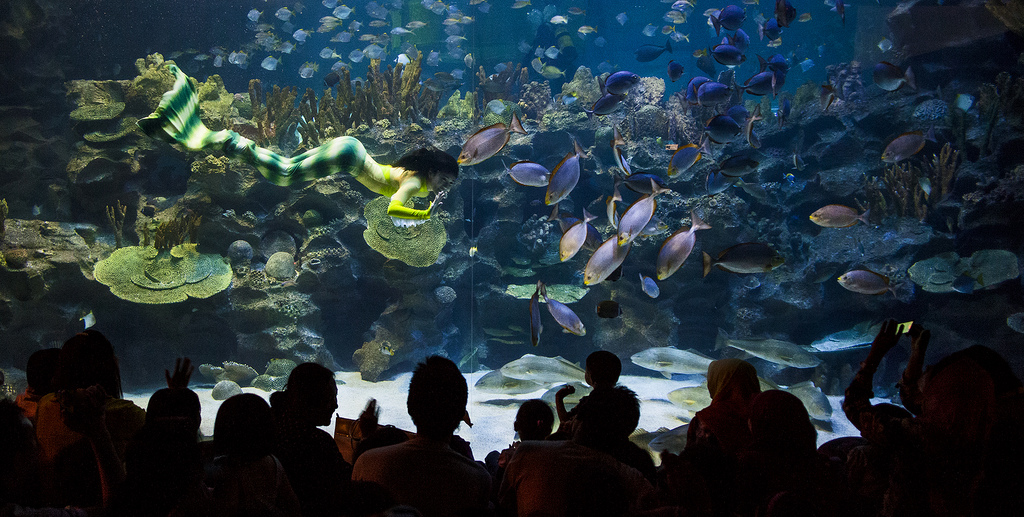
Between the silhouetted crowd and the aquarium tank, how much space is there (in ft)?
9.80

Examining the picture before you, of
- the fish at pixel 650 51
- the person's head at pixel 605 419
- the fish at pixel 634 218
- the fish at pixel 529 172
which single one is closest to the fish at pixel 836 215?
the fish at pixel 634 218

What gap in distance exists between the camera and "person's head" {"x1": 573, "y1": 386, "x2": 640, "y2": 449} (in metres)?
1.52

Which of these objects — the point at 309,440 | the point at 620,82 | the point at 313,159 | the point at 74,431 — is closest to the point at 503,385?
the point at 313,159

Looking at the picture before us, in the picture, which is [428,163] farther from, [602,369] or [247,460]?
[247,460]

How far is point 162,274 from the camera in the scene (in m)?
6.00

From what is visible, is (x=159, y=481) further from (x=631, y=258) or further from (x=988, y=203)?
(x=988, y=203)

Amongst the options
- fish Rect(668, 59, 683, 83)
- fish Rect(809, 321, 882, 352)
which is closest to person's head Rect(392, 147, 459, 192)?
fish Rect(668, 59, 683, 83)

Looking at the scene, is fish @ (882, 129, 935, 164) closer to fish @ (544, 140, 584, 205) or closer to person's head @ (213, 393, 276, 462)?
fish @ (544, 140, 584, 205)

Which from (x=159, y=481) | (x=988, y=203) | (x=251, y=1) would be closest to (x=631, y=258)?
(x=988, y=203)

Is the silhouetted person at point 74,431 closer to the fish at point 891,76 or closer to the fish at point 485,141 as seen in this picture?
the fish at point 485,141

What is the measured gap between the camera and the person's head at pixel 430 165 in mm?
3244

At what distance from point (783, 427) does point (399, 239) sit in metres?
5.61

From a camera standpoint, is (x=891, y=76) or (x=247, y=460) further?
(x=891, y=76)

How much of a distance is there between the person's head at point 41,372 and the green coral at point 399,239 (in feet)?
14.3
